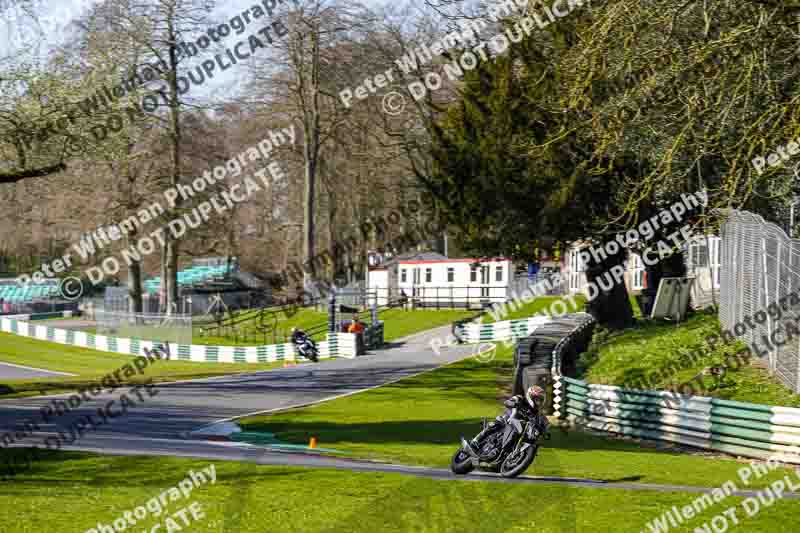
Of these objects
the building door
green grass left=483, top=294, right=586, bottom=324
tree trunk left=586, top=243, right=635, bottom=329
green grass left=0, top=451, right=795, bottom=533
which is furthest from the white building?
green grass left=0, top=451, right=795, bottom=533

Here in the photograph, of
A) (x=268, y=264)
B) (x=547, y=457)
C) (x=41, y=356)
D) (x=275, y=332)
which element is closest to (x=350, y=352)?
(x=275, y=332)

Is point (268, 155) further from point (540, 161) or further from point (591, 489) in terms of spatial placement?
point (591, 489)

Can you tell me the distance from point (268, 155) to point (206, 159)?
7280mm

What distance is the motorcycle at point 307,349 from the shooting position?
129 ft

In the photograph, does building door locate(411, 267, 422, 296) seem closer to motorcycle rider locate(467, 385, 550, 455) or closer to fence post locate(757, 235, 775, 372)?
fence post locate(757, 235, 775, 372)

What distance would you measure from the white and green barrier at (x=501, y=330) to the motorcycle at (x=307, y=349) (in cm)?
723

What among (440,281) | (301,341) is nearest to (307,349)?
(301,341)

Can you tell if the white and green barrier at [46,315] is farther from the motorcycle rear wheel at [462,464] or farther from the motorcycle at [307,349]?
the motorcycle rear wheel at [462,464]

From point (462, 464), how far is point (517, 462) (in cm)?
80

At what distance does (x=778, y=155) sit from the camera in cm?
1516

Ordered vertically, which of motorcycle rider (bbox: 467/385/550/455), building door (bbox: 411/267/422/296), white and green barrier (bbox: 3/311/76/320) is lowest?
motorcycle rider (bbox: 467/385/550/455)

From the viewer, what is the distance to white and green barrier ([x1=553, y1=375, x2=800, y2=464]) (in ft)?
50.5

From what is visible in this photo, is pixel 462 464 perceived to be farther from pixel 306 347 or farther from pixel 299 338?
pixel 299 338

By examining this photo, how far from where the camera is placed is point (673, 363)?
2217 cm
